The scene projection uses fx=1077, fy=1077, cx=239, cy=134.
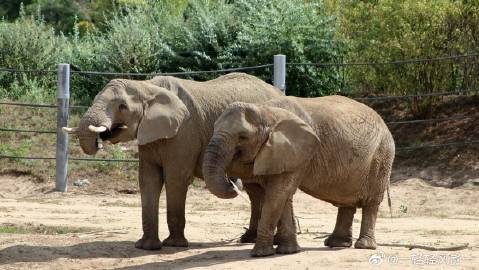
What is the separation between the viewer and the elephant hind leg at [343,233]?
10555mm

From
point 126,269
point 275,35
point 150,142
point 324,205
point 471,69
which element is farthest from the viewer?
point 275,35

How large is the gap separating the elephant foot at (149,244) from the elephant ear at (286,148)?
5.36ft

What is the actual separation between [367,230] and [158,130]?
225 cm

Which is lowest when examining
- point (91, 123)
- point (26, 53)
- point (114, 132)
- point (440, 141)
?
point (440, 141)

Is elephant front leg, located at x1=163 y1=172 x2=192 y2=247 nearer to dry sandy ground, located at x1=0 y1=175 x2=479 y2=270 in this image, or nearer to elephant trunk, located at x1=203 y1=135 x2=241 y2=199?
dry sandy ground, located at x1=0 y1=175 x2=479 y2=270

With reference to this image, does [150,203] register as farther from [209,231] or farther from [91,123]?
[209,231]

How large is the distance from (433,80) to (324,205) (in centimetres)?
341

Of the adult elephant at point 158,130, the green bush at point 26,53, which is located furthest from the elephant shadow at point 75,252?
the green bush at point 26,53

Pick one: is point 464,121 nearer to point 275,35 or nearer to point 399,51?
point 399,51

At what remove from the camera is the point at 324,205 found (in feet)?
49.4

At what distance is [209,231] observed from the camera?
39.8 ft

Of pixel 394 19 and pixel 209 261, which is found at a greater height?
pixel 394 19

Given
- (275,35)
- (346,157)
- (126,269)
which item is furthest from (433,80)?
(126,269)

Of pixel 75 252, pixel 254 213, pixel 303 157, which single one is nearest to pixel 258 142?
pixel 303 157
